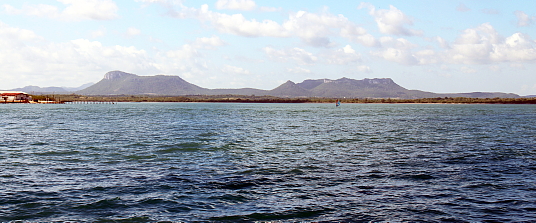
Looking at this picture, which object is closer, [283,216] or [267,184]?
[283,216]

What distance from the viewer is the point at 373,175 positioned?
22.8 metres

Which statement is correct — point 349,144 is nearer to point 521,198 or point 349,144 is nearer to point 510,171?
point 510,171

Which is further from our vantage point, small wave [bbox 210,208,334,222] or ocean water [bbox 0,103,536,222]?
ocean water [bbox 0,103,536,222]

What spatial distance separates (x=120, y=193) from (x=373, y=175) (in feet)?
42.8

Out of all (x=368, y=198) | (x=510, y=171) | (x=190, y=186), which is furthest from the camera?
(x=510, y=171)

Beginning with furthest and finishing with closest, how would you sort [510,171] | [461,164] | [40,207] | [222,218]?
[461,164], [510,171], [40,207], [222,218]

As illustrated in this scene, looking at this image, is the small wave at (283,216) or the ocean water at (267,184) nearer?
the small wave at (283,216)

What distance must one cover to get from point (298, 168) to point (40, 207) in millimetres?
14032

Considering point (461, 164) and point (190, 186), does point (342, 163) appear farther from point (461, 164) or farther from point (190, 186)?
point (190, 186)

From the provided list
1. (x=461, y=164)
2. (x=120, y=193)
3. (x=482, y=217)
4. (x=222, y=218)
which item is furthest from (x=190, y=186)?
(x=461, y=164)

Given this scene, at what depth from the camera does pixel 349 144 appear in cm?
3962

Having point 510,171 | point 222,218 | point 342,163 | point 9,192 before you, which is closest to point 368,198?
point 222,218

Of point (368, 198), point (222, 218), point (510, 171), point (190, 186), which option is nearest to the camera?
point (222, 218)

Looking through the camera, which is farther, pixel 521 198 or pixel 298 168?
pixel 298 168
